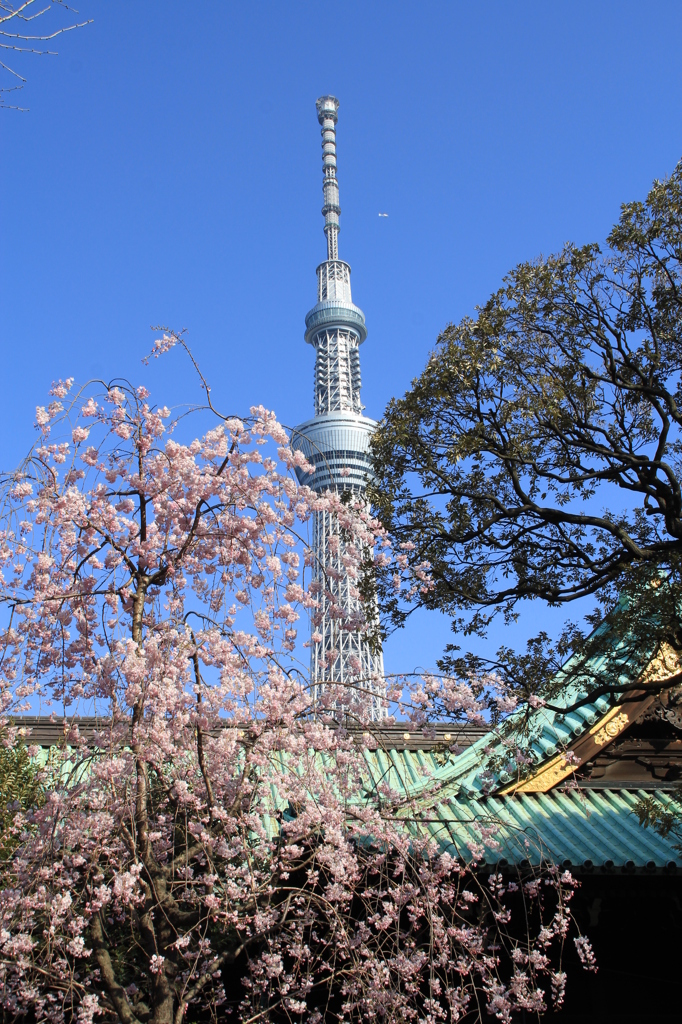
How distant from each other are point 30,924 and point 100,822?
0.75m

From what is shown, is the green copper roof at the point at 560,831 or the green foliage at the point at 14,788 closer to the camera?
the green foliage at the point at 14,788

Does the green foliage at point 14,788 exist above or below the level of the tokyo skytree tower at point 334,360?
below

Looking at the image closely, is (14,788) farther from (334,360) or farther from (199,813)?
(334,360)

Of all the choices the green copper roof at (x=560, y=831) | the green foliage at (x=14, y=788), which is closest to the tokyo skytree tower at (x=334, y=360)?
the green copper roof at (x=560, y=831)

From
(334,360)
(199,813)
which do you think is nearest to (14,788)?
(199,813)

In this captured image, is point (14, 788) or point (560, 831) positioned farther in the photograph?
point (560, 831)

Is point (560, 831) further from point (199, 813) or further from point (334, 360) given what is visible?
point (334, 360)

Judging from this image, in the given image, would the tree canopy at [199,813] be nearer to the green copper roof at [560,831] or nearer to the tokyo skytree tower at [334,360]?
the green copper roof at [560,831]

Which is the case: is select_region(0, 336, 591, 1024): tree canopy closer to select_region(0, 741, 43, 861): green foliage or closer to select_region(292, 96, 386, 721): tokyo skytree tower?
select_region(0, 741, 43, 861): green foliage

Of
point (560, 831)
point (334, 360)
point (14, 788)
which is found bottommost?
point (560, 831)

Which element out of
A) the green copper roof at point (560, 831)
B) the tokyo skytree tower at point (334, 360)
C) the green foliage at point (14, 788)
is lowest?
the green copper roof at point (560, 831)

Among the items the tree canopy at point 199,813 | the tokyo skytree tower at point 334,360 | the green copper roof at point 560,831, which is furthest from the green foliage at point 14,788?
the tokyo skytree tower at point 334,360

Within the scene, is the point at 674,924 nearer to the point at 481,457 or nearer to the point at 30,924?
the point at 481,457

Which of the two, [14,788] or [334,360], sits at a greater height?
[334,360]
